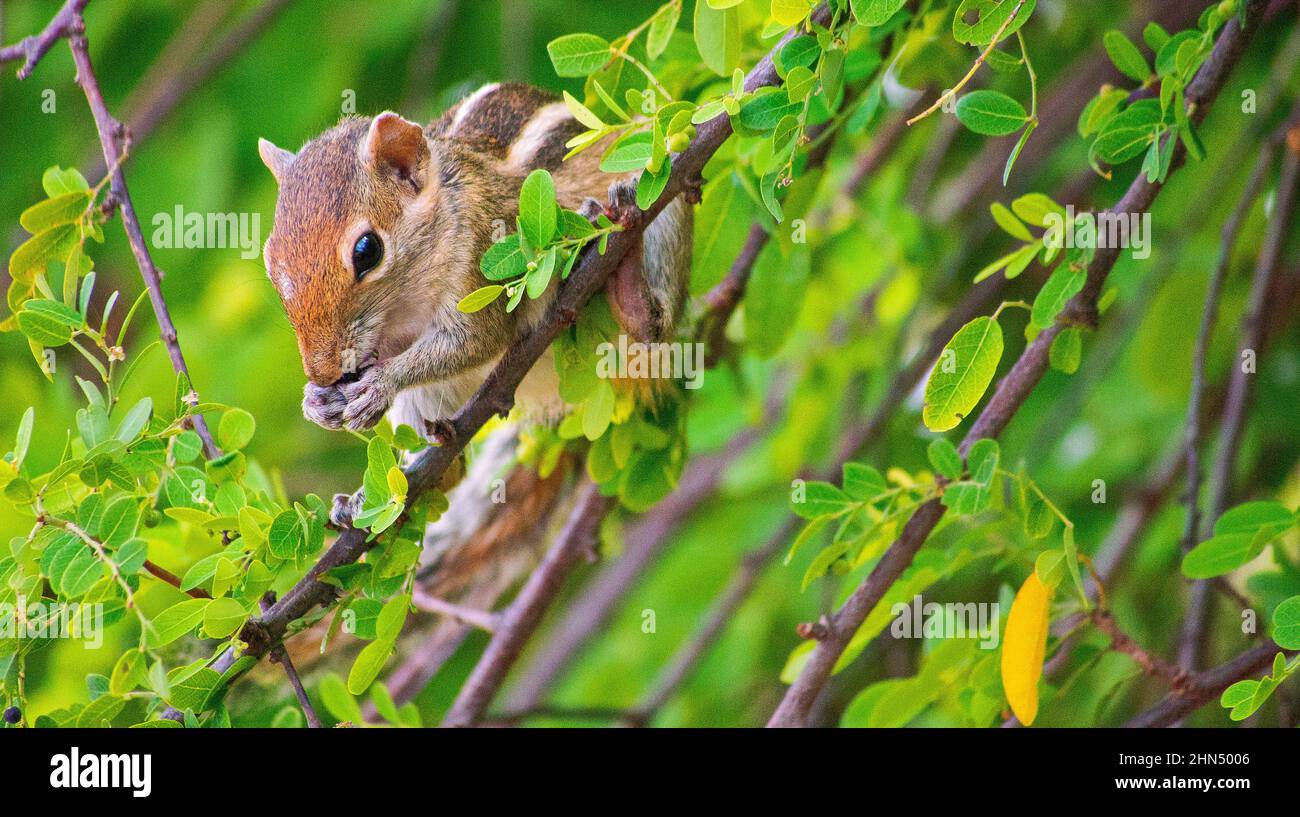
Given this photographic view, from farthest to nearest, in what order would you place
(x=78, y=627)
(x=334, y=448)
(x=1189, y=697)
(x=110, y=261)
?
1. (x=334, y=448)
2. (x=110, y=261)
3. (x=1189, y=697)
4. (x=78, y=627)

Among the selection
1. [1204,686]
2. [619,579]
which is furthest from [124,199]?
[619,579]

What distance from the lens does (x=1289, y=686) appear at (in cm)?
225

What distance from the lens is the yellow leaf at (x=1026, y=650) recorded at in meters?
1.76

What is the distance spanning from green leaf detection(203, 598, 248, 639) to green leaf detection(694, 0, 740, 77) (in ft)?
3.13

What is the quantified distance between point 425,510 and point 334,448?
7.48ft

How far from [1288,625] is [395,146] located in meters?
1.46

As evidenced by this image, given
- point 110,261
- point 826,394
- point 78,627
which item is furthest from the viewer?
point 110,261

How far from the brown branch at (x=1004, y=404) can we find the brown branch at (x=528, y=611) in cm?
61

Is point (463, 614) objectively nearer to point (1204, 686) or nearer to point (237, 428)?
point (237, 428)

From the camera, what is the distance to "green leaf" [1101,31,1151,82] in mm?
1905

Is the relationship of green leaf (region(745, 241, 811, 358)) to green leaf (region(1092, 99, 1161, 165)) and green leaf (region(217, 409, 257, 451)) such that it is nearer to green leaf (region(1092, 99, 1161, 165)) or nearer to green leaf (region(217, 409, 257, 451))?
green leaf (region(1092, 99, 1161, 165))
